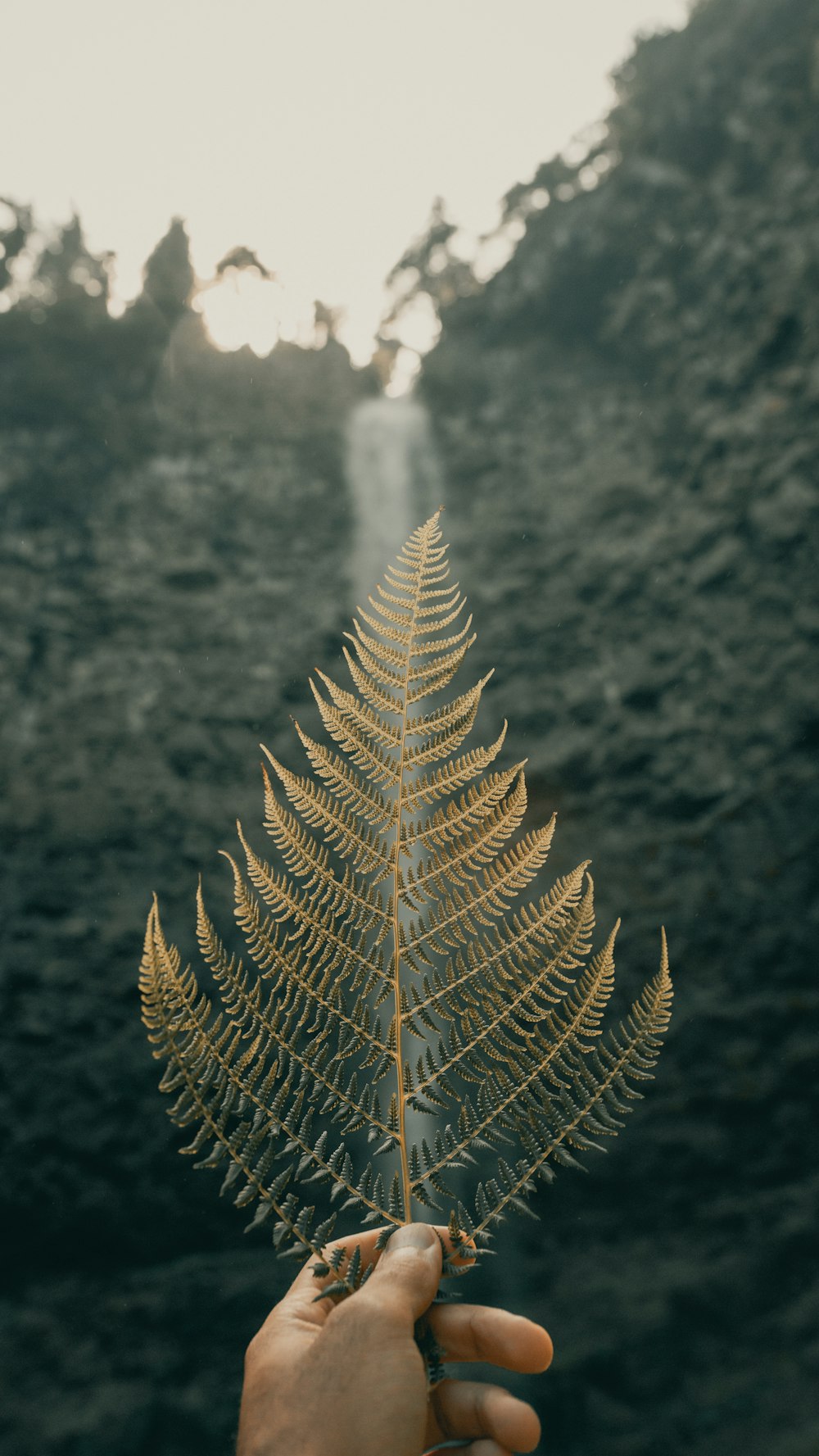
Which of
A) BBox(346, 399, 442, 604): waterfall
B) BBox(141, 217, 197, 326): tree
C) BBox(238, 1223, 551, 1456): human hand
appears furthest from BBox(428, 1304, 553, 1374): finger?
BBox(141, 217, 197, 326): tree

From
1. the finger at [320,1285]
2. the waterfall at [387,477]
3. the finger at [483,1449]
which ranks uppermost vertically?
the waterfall at [387,477]

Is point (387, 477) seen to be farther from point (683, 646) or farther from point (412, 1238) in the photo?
point (412, 1238)

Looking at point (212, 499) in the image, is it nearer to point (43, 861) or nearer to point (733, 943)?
point (43, 861)

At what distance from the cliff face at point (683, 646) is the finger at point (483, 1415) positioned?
2.70m

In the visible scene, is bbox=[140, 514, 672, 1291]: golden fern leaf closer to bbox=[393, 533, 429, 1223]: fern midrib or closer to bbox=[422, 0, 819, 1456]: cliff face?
bbox=[393, 533, 429, 1223]: fern midrib

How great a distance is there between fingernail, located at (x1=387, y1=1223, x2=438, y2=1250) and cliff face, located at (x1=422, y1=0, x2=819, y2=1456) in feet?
9.23

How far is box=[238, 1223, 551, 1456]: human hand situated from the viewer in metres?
0.51

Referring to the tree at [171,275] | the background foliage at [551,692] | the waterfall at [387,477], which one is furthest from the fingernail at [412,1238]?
the tree at [171,275]

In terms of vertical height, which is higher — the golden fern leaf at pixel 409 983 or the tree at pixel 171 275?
the tree at pixel 171 275

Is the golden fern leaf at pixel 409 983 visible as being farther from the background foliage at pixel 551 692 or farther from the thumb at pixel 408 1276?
the background foliage at pixel 551 692

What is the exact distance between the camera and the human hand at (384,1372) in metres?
0.51

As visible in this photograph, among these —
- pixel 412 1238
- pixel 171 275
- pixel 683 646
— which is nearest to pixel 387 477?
pixel 171 275

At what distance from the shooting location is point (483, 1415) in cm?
61

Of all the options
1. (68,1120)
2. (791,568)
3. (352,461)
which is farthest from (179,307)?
(68,1120)
